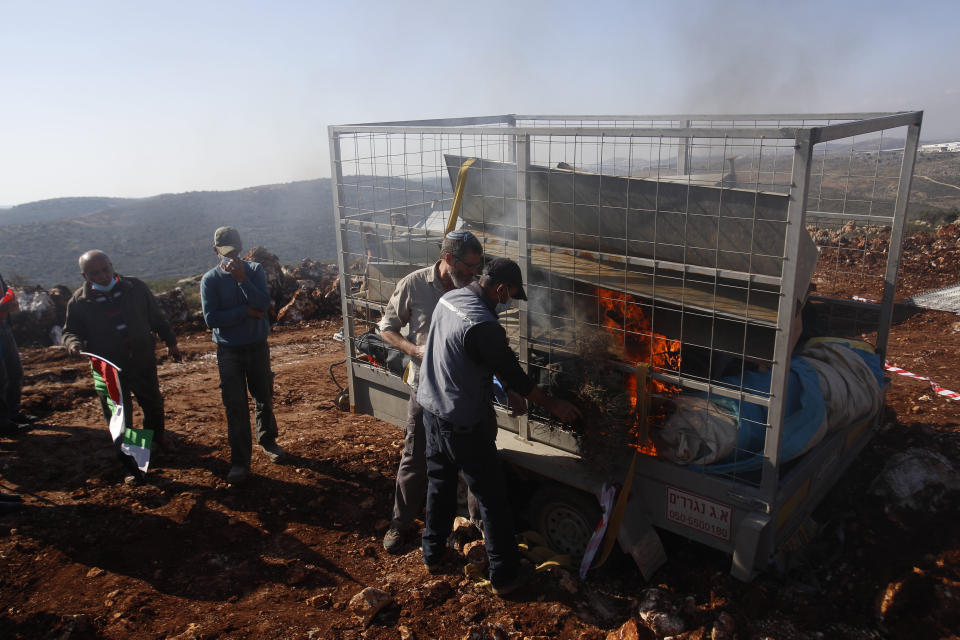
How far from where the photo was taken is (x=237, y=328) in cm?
491

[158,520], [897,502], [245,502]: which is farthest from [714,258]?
[158,520]

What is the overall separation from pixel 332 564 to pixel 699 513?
7.72 feet

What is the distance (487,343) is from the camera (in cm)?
334

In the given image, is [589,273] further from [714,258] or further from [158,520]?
[158,520]

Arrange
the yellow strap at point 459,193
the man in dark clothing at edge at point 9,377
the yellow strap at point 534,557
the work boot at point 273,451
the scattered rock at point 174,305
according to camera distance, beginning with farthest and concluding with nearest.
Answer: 1. the scattered rock at point 174,305
2. the man in dark clothing at edge at point 9,377
3. the work boot at point 273,451
4. the yellow strap at point 459,193
5. the yellow strap at point 534,557

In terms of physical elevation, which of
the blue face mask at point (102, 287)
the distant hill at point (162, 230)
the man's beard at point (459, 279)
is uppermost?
the man's beard at point (459, 279)

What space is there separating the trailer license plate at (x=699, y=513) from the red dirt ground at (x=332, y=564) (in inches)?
12.9

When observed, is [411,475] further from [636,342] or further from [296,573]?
[636,342]

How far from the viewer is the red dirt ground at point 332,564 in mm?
3367

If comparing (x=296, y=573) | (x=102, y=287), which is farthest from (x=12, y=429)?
(x=296, y=573)

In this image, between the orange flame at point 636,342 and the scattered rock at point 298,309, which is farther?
the scattered rock at point 298,309

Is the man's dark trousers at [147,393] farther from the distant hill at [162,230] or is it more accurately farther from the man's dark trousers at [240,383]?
the distant hill at [162,230]

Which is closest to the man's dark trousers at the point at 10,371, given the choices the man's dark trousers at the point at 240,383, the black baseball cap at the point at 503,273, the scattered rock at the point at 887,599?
the man's dark trousers at the point at 240,383

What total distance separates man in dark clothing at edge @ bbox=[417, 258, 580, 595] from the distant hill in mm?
40655
